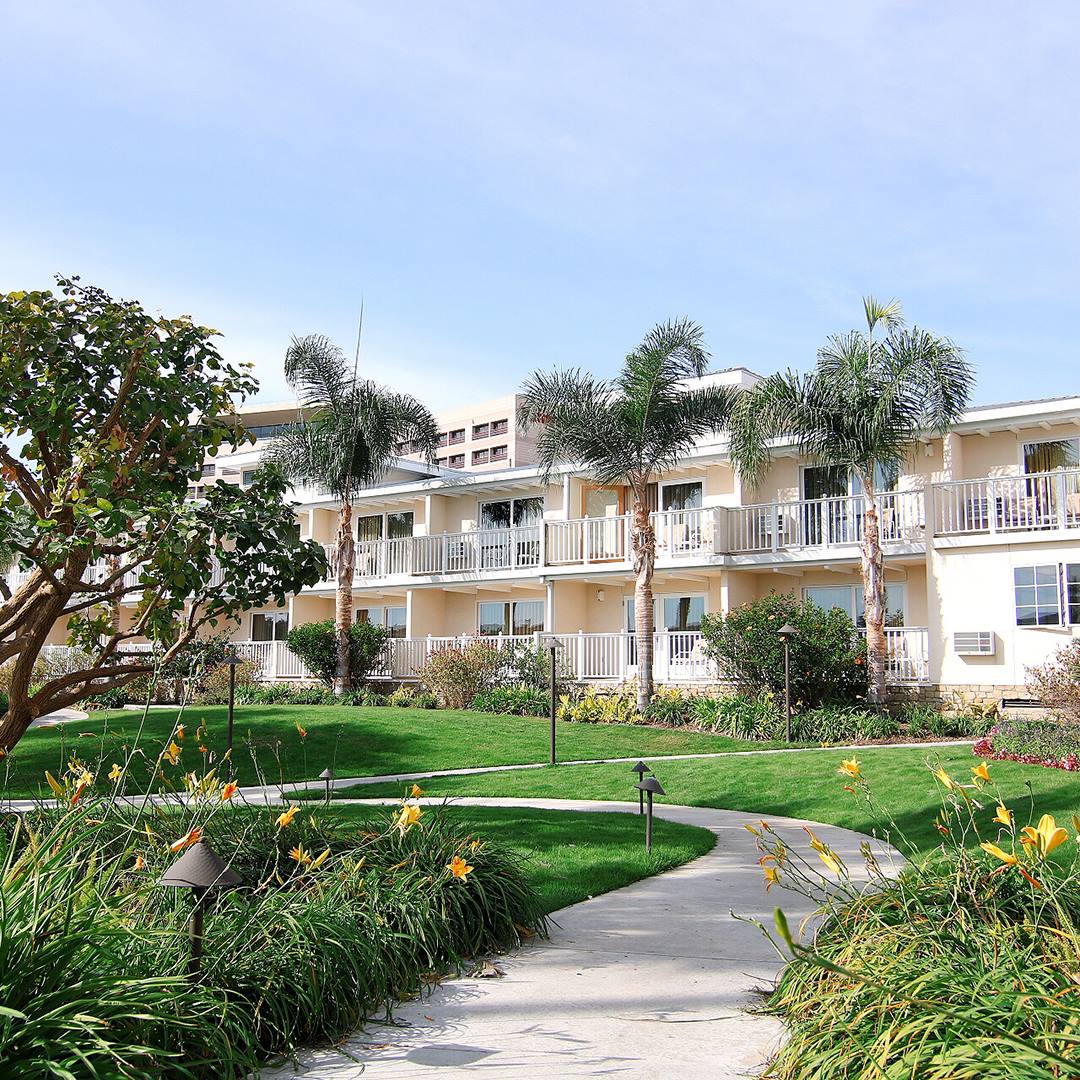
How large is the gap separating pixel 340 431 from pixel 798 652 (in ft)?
→ 42.9

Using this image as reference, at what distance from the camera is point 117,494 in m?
7.46

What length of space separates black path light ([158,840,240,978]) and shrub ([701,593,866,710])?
1799cm

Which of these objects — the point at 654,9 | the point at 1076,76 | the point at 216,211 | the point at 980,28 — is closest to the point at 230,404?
the point at 216,211

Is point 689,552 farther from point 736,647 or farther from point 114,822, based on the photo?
point 114,822

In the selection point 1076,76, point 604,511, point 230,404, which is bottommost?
point 230,404

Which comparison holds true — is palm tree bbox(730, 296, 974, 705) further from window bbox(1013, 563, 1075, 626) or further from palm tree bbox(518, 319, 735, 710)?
window bbox(1013, 563, 1075, 626)

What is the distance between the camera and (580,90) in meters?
9.64

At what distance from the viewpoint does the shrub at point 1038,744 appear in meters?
14.6

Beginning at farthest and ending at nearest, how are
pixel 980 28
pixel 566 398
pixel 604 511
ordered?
pixel 604 511 → pixel 566 398 → pixel 980 28

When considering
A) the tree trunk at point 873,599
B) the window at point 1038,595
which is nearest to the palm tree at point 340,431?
the tree trunk at point 873,599

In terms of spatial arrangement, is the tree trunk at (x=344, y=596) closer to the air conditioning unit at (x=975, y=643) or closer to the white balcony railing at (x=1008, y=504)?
the white balcony railing at (x=1008, y=504)

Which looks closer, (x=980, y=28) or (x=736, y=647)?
(x=980, y=28)

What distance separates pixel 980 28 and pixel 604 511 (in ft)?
65.7

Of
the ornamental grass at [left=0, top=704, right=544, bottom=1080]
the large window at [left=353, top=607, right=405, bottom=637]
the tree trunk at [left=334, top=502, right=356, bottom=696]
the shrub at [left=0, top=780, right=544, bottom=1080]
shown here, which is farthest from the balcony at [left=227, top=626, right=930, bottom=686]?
the shrub at [left=0, top=780, right=544, bottom=1080]
